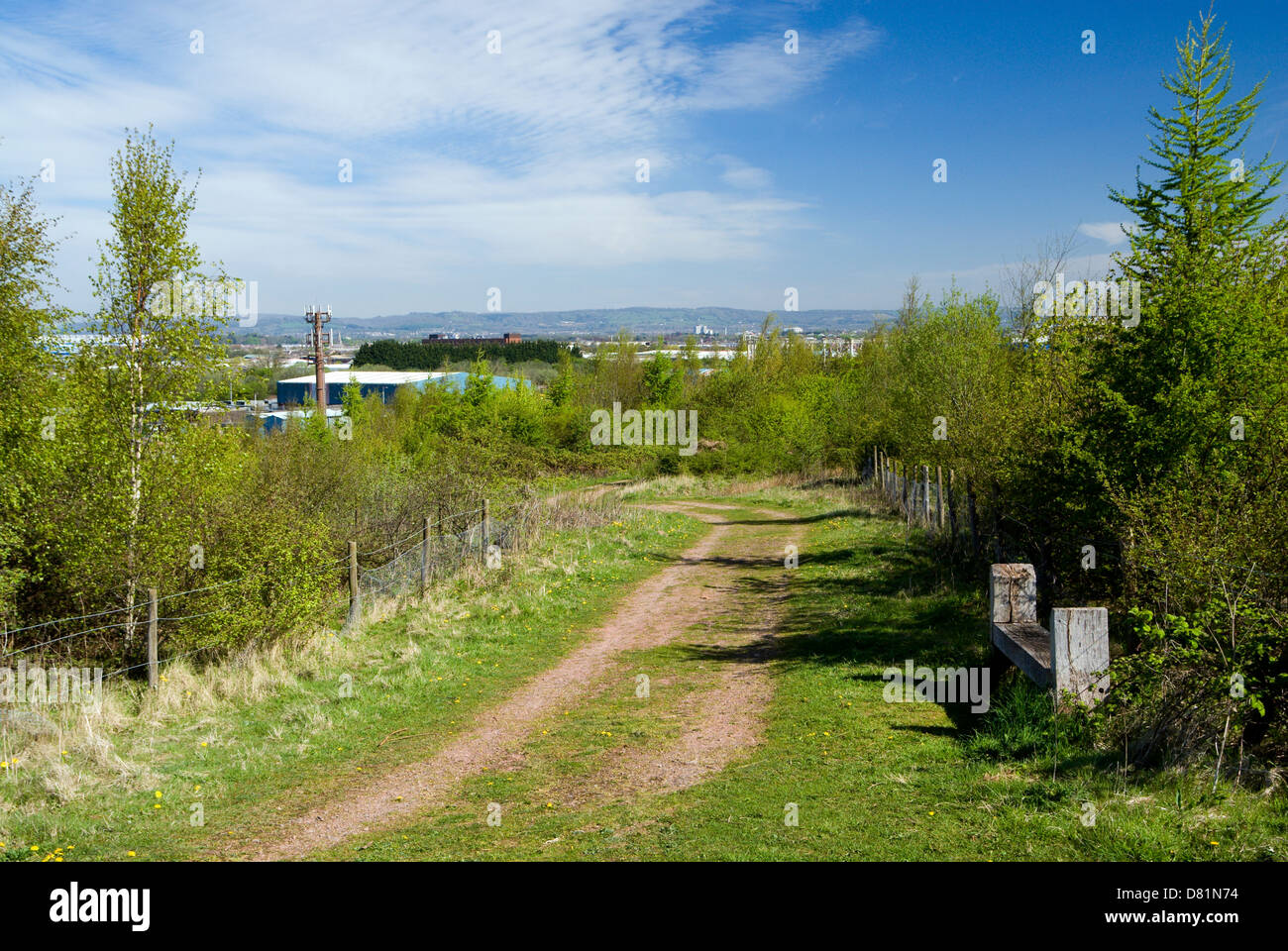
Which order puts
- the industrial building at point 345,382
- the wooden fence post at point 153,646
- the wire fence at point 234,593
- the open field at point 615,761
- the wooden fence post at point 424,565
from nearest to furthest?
the open field at point 615,761 < the wooden fence post at point 153,646 < the wire fence at point 234,593 < the wooden fence post at point 424,565 < the industrial building at point 345,382

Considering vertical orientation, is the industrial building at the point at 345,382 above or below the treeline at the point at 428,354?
below

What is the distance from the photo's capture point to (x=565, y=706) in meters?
10.6

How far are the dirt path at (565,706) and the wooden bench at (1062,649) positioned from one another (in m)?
2.68

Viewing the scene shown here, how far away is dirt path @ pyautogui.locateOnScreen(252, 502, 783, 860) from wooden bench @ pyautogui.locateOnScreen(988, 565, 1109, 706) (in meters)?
2.68

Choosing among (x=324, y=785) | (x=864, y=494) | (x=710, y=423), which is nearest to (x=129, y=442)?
(x=324, y=785)

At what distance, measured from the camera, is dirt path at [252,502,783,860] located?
284 inches

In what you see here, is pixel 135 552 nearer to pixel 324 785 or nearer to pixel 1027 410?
pixel 324 785

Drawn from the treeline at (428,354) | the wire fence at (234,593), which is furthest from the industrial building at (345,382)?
the wire fence at (234,593)

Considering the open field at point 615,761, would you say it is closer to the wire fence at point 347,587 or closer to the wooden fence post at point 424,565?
the wire fence at point 347,587

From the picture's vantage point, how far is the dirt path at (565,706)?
284 inches

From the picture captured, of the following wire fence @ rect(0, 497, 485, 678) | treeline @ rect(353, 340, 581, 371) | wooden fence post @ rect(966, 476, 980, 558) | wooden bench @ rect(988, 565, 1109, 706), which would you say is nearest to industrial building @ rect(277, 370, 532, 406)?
treeline @ rect(353, 340, 581, 371)

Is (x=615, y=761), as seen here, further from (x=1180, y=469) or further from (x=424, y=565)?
(x=424, y=565)

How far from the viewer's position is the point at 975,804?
6199 mm
